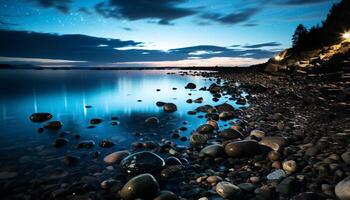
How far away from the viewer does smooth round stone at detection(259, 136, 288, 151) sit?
19.2 ft

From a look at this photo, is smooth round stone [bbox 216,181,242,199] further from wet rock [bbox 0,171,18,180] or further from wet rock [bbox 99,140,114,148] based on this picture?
wet rock [bbox 0,171,18,180]

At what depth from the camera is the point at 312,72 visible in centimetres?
2709

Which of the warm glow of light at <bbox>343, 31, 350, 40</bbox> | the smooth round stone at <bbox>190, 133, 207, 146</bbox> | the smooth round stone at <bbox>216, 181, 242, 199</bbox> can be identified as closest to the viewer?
the smooth round stone at <bbox>216, 181, 242, 199</bbox>

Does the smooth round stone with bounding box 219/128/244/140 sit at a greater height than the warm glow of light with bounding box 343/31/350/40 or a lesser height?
lesser

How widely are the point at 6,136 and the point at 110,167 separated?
17.7 feet

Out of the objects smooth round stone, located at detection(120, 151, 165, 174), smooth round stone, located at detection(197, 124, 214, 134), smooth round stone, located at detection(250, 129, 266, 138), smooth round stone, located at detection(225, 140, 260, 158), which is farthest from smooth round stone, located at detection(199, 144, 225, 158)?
smooth round stone, located at detection(197, 124, 214, 134)

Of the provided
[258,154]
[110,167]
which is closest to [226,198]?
[258,154]

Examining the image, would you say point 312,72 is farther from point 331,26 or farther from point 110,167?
point 110,167

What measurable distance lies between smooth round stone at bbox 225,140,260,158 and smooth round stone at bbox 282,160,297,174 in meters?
0.89

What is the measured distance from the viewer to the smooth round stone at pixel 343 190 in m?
3.49

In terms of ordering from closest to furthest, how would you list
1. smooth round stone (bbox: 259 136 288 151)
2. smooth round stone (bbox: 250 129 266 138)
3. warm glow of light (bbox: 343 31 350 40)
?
1. smooth round stone (bbox: 259 136 288 151)
2. smooth round stone (bbox: 250 129 266 138)
3. warm glow of light (bbox: 343 31 350 40)

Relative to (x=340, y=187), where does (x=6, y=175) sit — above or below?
below

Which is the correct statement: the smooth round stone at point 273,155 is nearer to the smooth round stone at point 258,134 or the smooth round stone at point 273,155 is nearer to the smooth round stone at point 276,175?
the smooth round stone at point 276,175

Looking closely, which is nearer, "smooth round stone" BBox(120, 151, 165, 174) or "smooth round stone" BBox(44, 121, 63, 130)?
"smooth round stone" BBox(120, 151, 165, 174)
